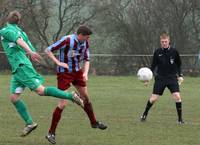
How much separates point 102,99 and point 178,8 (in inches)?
790

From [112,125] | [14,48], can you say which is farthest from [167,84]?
[14,48]

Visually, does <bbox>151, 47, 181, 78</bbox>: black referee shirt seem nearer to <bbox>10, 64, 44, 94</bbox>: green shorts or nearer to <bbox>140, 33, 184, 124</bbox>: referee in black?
<bbox>140, 33, 184, 124</bbox>: referee in black

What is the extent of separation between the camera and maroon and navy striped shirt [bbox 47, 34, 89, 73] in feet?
28.1

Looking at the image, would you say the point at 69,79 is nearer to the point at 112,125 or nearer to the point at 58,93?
the point at 58,93

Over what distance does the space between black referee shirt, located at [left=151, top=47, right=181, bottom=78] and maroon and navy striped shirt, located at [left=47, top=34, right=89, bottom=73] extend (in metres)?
2.99

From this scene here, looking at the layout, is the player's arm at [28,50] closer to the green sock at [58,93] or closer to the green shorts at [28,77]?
the green shorts at [28,77]

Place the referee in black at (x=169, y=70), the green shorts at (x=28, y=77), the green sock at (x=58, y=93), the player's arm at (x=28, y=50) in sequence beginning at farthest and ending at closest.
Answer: the referee in black at (x=169, y=70) → the green shorts at (x=28, y=77) → the green sock at (x=58, y=93) → the player's arm at (x=28, y=50)

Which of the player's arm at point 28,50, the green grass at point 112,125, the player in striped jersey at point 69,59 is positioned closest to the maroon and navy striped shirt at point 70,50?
the player in striped jersey at point 69,59

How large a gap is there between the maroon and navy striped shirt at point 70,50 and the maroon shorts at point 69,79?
2.6 inches

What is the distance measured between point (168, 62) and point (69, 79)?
3231 millimetres

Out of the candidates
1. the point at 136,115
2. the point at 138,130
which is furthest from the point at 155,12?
the point at 138,130

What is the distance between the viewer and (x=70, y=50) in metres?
8.63

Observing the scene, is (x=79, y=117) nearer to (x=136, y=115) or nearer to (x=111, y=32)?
(x=136, y=115)

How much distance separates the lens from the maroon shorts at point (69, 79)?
863 centimetres
